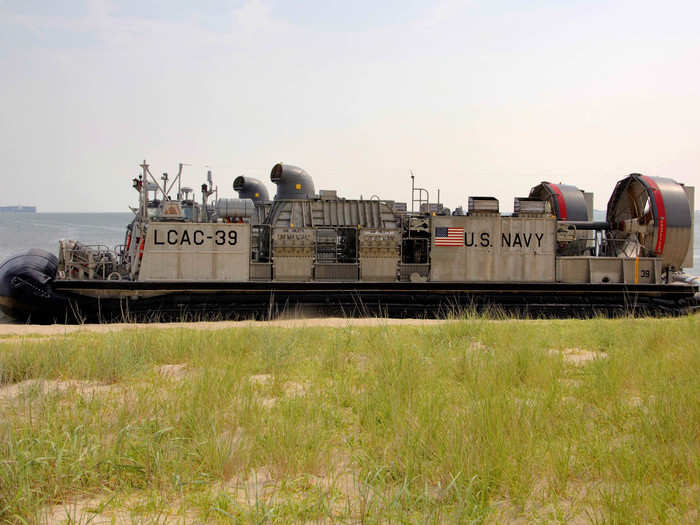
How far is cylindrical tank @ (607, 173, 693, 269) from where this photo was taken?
47.8 ft

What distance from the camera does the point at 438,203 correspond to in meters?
14.6

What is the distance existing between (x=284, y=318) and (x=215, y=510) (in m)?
9.83

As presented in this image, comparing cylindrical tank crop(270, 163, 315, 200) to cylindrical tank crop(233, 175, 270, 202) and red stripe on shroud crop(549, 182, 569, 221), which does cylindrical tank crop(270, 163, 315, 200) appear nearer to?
cylindrical tank crop(233, 175, 270, 202)

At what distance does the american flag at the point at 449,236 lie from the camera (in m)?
14.0

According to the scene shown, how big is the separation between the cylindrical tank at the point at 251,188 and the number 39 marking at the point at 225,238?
2.80 metres

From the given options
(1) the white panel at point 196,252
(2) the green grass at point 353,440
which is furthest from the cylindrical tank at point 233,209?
(2) the green grass at point 353,440

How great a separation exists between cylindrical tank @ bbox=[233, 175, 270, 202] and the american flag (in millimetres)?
5130

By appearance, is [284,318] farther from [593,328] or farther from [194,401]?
[194,401]

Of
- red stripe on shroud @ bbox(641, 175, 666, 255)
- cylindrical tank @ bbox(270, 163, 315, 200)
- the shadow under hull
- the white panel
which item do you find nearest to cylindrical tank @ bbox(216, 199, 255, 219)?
the white panel

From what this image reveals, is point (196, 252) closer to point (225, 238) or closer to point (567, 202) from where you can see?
point (225, 238)

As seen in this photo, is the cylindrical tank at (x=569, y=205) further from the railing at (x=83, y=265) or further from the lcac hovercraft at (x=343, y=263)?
the railing at (x=83, y=265)

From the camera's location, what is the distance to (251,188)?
1600cm

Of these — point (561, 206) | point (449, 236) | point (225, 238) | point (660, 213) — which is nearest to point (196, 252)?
point (225, 238)

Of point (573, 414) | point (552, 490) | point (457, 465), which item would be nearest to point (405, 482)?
point (457, 465)
